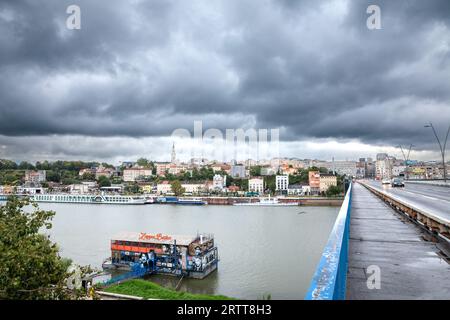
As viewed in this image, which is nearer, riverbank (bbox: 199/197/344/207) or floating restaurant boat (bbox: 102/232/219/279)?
floating restaurant boat (bbox: 102/232/219/279)

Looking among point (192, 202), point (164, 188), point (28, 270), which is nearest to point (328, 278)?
point (28, 270)

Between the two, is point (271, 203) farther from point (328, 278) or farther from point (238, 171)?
point (328, 278)

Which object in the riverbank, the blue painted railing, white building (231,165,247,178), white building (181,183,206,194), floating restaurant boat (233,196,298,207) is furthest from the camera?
white building (231,165,247,178)

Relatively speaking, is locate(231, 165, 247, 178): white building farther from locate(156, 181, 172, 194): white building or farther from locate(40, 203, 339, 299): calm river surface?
locate(40, 203, 339, 299): calm river surface

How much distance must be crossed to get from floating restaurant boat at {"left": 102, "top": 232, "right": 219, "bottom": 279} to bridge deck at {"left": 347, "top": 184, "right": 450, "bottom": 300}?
42.2ft

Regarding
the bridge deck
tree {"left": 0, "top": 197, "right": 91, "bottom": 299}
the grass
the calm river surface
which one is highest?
the bridge deck

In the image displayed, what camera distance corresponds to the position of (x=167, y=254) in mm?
18016

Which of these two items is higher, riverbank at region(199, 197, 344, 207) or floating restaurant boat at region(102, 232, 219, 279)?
floating restaurant boat at region(102, 232, 219, 279)

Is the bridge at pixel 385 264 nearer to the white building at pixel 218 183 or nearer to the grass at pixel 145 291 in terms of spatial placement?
the grass at pixel 145 291

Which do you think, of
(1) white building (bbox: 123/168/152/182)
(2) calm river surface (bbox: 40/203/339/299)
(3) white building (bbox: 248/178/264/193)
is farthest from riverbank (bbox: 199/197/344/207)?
(1) white building (bbox: 123/168/152/182)

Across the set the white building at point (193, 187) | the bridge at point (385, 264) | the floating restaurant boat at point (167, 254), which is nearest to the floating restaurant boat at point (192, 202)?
the white building at point (193, 187)

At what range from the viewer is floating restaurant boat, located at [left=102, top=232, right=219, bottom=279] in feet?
57.3

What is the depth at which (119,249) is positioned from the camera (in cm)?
1922
